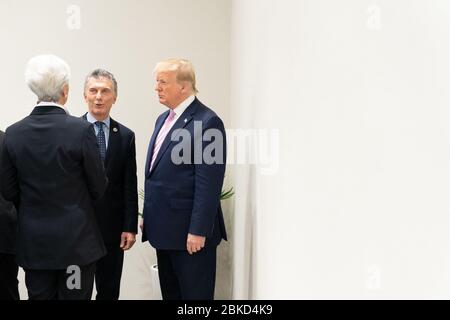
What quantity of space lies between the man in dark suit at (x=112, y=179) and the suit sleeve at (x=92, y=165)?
558 mm

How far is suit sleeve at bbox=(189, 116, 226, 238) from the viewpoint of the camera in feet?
6.63

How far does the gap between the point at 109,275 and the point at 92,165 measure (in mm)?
904

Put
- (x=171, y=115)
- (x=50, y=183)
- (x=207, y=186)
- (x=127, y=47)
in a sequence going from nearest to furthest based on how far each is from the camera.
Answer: (x=50, y=183), (x=207, y=186), (x=171, y=115), (x=127, y=47)

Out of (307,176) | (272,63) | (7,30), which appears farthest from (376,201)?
(7,30)

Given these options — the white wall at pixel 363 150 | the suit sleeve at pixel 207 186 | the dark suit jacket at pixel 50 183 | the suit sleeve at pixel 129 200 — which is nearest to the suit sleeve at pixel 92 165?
the dark suit jacket at pixel 50 183

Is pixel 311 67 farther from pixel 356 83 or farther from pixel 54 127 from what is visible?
pixel 54 127

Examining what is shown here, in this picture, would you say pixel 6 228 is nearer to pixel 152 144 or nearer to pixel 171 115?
pixel 152 144

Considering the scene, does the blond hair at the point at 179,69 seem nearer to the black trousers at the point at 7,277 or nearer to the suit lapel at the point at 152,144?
the suit lapel at the point at 152,144

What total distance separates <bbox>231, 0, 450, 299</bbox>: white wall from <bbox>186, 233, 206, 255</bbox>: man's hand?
797 mm

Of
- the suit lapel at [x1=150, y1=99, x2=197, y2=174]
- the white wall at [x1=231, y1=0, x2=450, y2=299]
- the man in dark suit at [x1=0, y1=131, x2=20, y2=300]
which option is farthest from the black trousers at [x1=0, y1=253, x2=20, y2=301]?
the white wall at [x1=231, y1=0, x2=450, y2=299]

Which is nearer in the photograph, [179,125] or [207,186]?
[207,186]

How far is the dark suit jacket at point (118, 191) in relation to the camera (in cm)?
251

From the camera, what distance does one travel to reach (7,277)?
234cm

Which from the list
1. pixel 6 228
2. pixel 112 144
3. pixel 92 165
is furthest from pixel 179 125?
pixel 6 228
